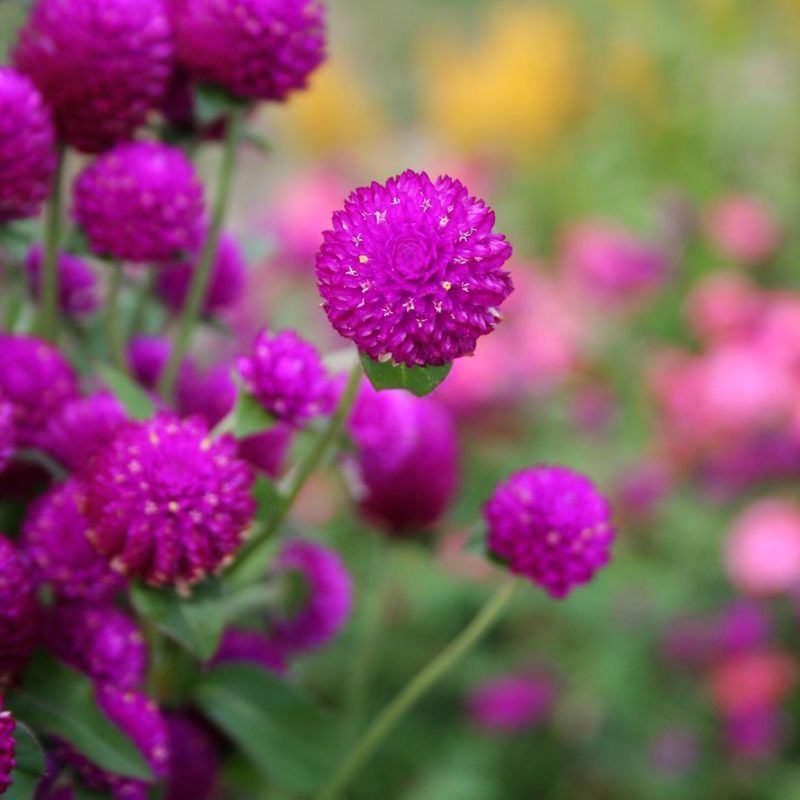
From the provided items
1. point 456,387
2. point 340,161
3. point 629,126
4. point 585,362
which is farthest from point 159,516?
point 629,126

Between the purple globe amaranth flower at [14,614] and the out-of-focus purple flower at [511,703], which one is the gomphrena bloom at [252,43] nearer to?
the purple globe amaranth flower at [14,614]

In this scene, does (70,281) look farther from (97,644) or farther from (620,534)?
(620,534)

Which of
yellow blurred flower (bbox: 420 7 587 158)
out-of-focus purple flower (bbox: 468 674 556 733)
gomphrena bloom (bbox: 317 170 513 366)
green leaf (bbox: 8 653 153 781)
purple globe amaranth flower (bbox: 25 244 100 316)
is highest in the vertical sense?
yellow blurred flower (bbox: 420 7 587 158)

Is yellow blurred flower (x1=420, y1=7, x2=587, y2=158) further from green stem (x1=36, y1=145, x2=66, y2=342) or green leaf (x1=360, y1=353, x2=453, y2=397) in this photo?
green leaf (x1=360, y1=353, x2=453, y2=397)

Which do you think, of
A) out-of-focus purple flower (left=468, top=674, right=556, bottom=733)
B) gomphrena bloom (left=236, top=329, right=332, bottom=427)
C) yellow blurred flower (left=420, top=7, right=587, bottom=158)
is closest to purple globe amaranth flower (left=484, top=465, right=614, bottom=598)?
gomphrena bloom (left=236, top=329, right=332, bottom=427)

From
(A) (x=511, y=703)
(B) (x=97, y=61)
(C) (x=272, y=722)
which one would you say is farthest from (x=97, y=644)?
(A) (x=511, y=703)

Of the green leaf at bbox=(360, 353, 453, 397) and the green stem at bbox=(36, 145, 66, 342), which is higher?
the green leaf at bbox=(360, 353, 453, 397)

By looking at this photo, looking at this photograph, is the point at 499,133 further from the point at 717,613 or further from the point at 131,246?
the point at 131,246
